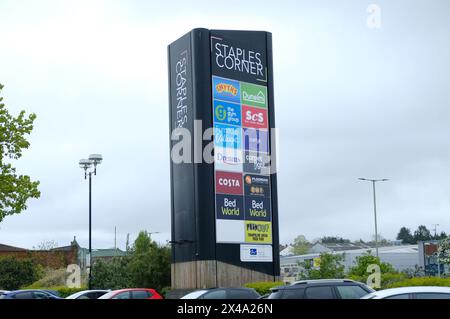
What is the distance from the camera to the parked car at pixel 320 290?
1745cm

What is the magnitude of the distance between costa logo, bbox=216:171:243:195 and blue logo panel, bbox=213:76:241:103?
15.4 ft

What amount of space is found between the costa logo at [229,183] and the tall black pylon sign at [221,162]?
61 millimetres

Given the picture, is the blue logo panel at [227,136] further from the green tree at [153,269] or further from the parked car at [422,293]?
the parked car at [422,293]

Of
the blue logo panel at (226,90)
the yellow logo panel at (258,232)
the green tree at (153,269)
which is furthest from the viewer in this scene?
the green tree at (153,269)

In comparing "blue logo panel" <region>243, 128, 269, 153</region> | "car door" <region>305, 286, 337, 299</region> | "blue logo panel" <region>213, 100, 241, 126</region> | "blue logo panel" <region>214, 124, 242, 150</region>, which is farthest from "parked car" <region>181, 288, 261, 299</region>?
"blue logo panel" <region>243, 128, 269, 153</region>

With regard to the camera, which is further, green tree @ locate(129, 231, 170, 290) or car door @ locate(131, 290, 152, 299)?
green tree @ locate(129, 231, 170, 290)

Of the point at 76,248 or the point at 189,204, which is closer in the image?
the point at 189,204

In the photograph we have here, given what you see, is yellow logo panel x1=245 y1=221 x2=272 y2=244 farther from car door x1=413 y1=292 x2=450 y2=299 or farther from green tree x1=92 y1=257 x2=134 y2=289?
car door x1=413 y1=292 x2=450 y2=299

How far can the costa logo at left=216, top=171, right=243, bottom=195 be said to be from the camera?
4478 centimetres

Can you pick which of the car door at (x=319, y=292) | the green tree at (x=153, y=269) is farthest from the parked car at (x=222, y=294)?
the green tree at (x=153, y=269)
